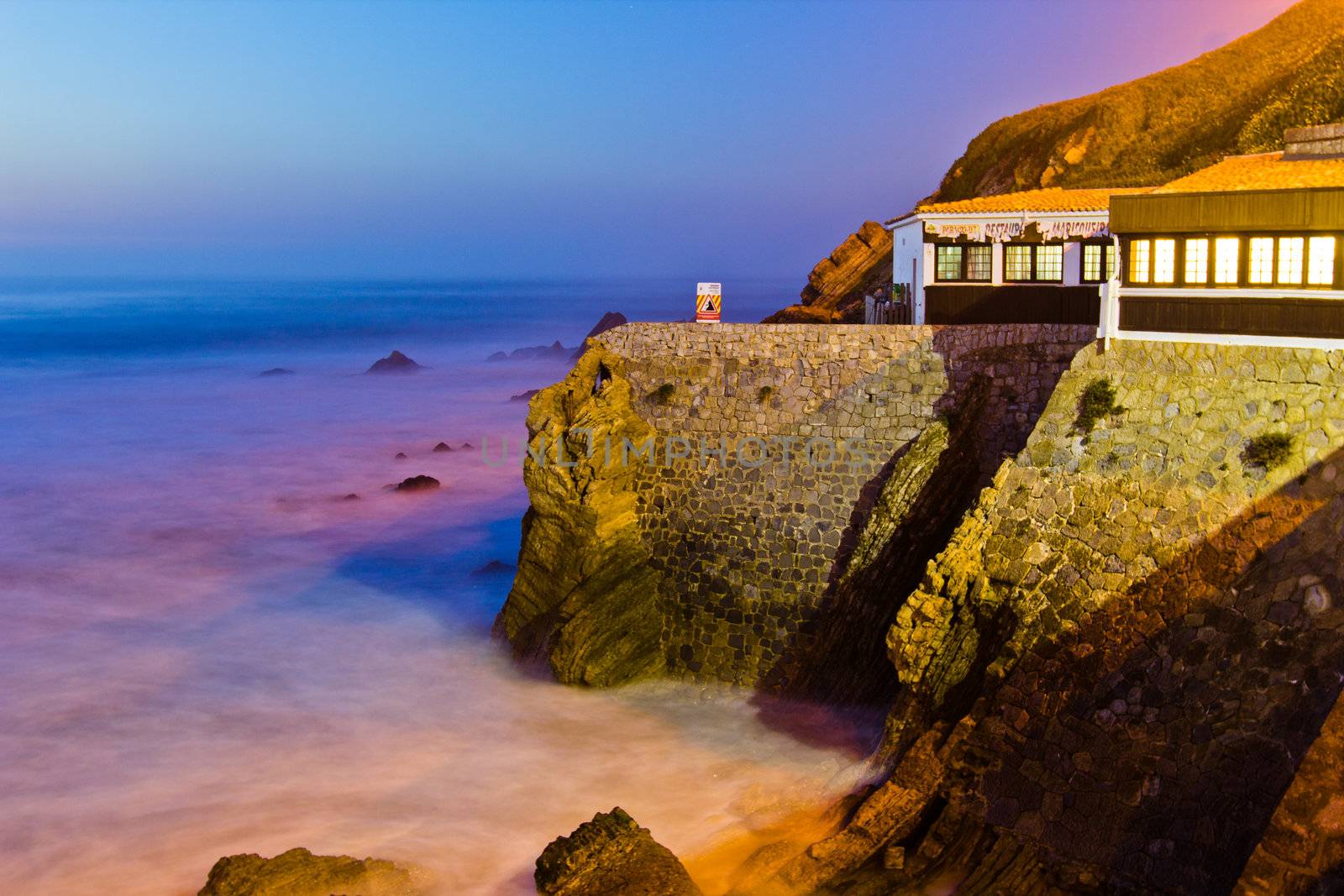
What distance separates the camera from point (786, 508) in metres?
19.6

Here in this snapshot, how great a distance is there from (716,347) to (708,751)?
262 inches

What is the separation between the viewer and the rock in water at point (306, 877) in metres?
13.8

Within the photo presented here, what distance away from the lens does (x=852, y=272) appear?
35438 mm

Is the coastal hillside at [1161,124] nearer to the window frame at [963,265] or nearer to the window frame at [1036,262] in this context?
the window frame at [963,265]

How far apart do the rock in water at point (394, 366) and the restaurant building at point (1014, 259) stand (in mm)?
53663

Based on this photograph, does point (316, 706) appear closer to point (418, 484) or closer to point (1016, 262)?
point (1016, 262)

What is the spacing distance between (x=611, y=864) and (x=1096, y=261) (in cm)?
1290

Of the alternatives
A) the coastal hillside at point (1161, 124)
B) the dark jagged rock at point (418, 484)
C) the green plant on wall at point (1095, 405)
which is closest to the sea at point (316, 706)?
the dark jagged rock at point (418, 484)

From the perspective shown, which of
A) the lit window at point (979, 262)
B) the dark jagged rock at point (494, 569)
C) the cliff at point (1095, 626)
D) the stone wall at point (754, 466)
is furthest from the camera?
the dark jagged rock at point (494, 569)

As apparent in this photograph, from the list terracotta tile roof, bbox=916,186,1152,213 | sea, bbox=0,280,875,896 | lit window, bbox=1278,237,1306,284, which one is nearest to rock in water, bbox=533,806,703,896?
sea, bbox=0,280,875,896

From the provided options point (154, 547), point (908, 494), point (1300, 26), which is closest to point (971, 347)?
point (908, 494)

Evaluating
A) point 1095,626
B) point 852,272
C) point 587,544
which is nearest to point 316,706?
point 587,544

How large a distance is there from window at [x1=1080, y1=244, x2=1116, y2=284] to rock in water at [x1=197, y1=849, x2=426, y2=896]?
14183mm

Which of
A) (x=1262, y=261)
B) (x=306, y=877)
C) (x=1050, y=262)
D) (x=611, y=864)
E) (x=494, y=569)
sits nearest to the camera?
(x=611, y=864)
